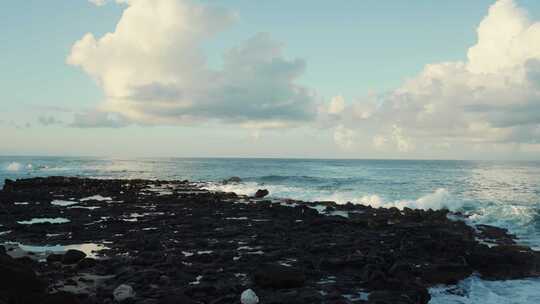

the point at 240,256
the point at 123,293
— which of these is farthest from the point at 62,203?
the point at 123,293

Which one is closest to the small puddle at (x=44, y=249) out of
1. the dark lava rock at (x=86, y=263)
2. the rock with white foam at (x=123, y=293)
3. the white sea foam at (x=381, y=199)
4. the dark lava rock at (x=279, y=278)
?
the dark lava rock at (x=86, y=263)

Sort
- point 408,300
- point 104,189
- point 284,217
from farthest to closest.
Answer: point 104,189 → point 284,217 → point 408,300

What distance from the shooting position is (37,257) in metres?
15.9

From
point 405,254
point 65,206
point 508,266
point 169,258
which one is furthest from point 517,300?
point 65,206

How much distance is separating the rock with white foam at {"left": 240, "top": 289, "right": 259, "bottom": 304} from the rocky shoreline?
0.05 metres

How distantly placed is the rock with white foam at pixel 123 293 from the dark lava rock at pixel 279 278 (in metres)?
3.54

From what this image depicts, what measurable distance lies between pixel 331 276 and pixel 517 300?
210 inches

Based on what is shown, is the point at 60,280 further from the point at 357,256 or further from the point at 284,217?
the point at 284,217

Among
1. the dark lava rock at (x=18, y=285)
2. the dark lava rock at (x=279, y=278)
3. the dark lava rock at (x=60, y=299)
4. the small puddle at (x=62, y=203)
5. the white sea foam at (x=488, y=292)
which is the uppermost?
the dark lava rock at (x=18, y=285)

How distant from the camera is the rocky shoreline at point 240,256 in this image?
11648mm

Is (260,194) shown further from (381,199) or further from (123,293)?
(123,293)

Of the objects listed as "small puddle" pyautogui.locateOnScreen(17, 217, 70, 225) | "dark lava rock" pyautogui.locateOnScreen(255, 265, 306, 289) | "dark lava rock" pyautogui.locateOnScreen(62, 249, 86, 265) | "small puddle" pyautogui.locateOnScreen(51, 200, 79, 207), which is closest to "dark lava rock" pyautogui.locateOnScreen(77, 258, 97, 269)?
"dark lava rock" pyautogui.locateOnScreen(62, 249, 86, 265)

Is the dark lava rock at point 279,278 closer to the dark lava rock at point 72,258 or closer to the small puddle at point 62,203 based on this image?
the dark lava rock at point 72,258

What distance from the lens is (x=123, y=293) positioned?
1125cm
